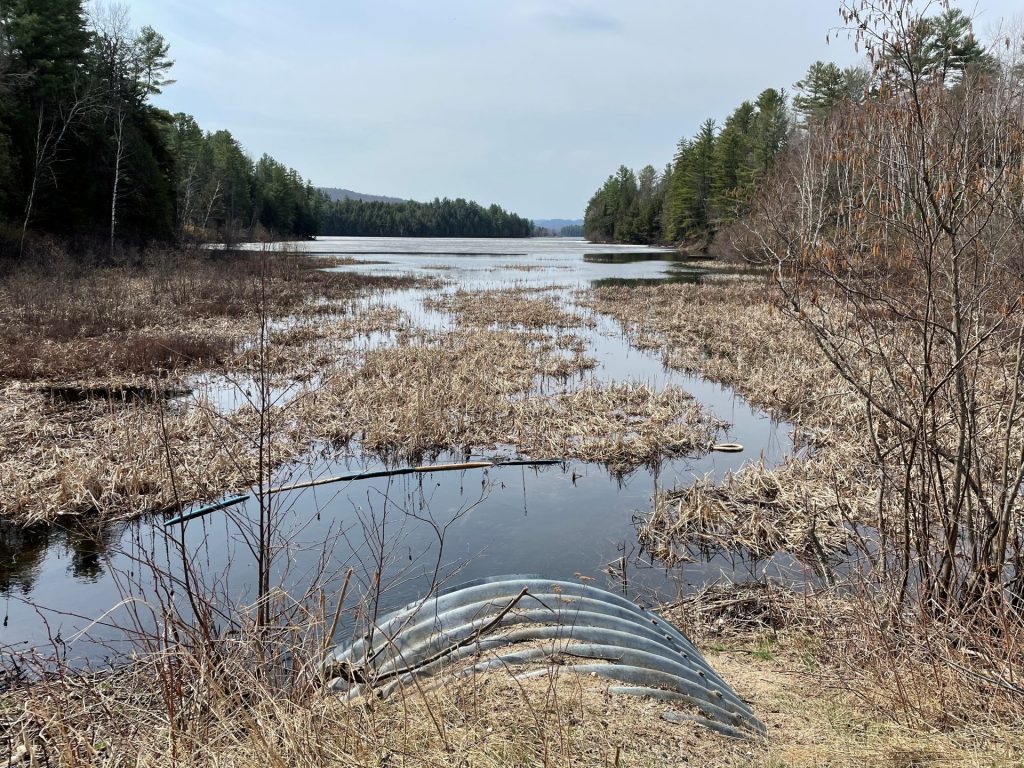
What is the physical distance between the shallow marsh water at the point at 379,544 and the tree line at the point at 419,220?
148942mm

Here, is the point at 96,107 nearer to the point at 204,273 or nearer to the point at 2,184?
the point at 2,184

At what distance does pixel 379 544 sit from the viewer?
6.41m

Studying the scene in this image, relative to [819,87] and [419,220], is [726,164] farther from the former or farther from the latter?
[419,220]

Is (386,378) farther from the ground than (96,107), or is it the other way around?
(96,107)

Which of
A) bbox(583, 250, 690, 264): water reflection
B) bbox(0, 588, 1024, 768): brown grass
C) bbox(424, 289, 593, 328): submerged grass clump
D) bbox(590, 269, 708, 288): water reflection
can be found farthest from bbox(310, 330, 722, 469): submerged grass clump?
bbox(583, 250, 690, 264): water reflection

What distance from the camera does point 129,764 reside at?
114 inches

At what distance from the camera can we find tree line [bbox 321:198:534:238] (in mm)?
154500

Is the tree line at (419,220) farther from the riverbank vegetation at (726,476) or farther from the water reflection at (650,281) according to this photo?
the riverbank vegetation at (726,476)

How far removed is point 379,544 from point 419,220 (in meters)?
167

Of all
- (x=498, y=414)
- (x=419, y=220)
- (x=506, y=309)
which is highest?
(x=419, y=220)

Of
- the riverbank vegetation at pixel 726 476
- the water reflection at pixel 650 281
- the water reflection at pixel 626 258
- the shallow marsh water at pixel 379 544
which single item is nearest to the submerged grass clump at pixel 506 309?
the riverbank vegetation at pixel 726 476

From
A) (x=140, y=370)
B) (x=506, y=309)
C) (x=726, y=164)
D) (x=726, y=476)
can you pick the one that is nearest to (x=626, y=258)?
(x=726, y=164)

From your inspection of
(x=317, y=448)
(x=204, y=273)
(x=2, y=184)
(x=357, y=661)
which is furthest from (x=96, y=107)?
(x=357, y=661)

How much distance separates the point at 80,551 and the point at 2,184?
32994 mm
